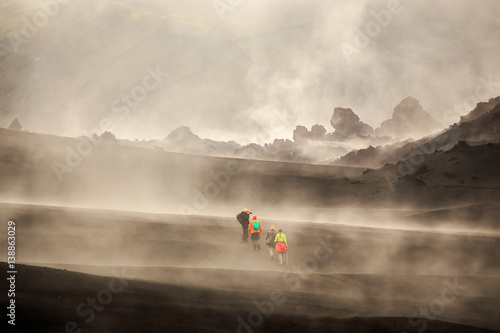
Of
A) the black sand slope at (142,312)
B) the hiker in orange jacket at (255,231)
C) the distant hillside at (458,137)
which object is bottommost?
the black sand slope at (142,312)

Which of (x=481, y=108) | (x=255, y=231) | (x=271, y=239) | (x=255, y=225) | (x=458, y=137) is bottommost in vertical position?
(x=271, y=239)

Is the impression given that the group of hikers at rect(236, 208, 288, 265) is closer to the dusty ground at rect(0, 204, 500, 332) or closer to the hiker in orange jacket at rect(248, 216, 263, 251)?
the hiker in orange jacket at rect(248, 216, 263, 251)

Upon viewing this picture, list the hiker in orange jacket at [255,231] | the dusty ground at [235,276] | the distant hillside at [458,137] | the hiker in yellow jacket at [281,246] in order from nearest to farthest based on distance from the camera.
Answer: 1. the dusty ground at [235,276]
2. the hiker in yellow jacket at [281,246]
3. the hiker in orange jacket at [255,231]
4. the distant hillside at [458,137]

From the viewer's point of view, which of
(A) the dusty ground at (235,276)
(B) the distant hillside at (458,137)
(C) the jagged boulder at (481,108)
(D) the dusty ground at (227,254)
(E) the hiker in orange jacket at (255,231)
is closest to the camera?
(A) the dusty ground at (235,276)

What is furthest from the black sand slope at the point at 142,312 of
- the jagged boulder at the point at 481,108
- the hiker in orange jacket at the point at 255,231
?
the jagged boulder at the point at 481,108

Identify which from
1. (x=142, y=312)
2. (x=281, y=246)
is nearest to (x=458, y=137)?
(x=281, y=246)

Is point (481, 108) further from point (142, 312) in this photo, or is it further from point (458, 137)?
point (142, 312)

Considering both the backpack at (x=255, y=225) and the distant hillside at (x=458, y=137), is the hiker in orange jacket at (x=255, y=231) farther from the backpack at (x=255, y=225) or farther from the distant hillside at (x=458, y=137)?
the distant hillside at (x=458, y=137)

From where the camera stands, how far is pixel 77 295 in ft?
37.4

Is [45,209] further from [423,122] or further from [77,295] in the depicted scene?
[423,122]

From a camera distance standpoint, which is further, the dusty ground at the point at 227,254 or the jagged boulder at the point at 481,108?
the jagged boulder at the point at 481,108

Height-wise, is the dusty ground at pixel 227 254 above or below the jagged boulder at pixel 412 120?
below

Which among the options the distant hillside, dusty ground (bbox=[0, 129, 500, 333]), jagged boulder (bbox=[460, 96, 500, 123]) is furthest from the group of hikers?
jagged boulder (bbox=[460, 96, 500, 123])

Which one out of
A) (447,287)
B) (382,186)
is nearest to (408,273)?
(447,287)
